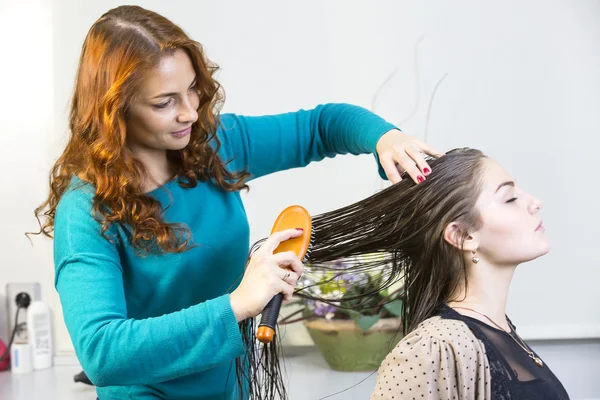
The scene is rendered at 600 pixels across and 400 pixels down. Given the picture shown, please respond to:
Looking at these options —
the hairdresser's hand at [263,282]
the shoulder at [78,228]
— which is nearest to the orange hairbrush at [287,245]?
the hairdresser's hand at [263,282]

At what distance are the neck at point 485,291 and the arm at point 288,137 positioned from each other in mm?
311

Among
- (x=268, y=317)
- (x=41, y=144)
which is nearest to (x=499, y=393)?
(x=268, y=317)

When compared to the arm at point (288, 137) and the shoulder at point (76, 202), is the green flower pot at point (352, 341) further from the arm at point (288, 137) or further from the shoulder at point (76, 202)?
the shoulder at point (76, 202)

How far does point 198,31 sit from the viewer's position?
221 centimetres

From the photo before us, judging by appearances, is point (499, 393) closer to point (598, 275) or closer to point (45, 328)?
point (598, 275)

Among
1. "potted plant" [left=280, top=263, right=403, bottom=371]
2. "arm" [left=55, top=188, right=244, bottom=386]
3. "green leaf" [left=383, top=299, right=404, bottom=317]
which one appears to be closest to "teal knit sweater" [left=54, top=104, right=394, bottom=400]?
"arm" [left=55, top=188, right=244, bottom=386]

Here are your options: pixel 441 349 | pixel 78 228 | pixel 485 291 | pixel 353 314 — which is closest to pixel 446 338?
pixel 441 349

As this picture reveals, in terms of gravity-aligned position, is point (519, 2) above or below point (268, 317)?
above

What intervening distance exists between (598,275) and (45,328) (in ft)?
5.74

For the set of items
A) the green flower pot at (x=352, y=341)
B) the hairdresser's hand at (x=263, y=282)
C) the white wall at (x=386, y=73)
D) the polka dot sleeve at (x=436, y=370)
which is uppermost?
the white wall at (x=386, y=73)

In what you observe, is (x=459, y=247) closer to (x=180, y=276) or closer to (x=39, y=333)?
(x=180, y=276)

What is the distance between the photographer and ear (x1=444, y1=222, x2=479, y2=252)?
1.22 meters

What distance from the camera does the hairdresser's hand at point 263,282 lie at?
945 mm

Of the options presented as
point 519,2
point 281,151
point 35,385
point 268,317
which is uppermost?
point 519,2
